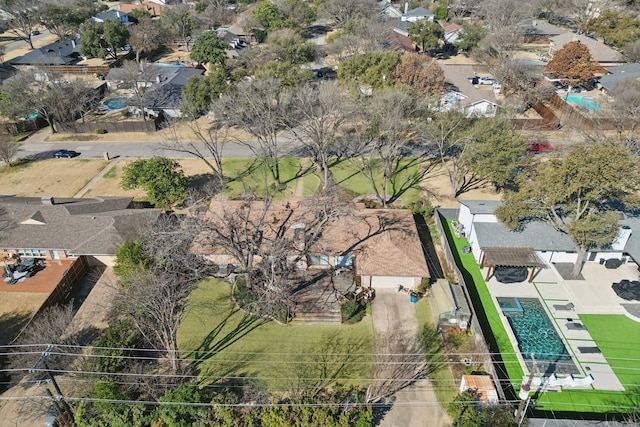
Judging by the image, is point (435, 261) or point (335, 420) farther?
point (435, 261)

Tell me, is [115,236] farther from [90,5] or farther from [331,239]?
[90,5]

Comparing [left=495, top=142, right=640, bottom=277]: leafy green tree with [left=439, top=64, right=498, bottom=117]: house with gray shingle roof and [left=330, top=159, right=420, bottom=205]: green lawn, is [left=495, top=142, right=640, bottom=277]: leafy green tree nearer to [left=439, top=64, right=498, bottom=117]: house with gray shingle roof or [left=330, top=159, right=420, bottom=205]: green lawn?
[left=330, top=159, right=420, bottom=205]: green lawn

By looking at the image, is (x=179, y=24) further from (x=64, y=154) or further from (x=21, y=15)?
(x=64, y=154)

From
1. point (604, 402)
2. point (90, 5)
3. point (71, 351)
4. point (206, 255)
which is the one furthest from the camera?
point (90, 5)

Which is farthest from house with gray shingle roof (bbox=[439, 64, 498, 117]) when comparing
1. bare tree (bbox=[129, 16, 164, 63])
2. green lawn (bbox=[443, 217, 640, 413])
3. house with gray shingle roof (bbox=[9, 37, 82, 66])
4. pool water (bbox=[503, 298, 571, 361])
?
house with gray shingle roof (bbox=[9, 37, 82, 66])

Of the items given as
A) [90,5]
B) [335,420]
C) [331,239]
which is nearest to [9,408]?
[335,420]
